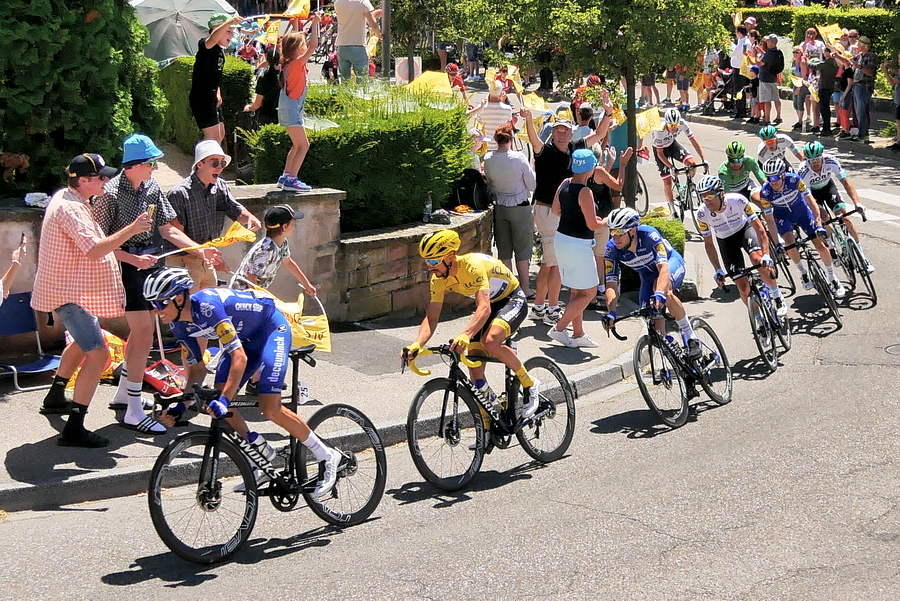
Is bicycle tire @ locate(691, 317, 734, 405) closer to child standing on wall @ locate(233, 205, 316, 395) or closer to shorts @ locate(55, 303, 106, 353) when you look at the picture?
child standing on wall @ locate(233, 205, 316, 395)

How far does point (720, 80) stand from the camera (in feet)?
101

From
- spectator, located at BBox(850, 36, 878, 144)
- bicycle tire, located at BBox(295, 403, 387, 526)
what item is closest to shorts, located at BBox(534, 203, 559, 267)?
bicycle tire, located at BBox(295, 403, 387, 526)

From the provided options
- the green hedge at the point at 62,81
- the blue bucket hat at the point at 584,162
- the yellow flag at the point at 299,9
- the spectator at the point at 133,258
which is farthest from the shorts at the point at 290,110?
the yellow flag at the point at 299,9

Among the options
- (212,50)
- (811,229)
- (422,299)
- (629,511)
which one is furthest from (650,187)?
(629,511)

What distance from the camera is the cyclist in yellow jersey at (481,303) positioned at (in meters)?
8.09

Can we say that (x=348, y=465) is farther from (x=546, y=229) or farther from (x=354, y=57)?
(x=354, y=57)

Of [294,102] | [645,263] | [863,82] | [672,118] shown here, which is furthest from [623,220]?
[863,82]

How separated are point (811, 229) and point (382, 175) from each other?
4828mm

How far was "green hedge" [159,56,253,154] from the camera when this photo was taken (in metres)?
16.9

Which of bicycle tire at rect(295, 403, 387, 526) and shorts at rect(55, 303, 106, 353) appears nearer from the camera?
bicycle tire at rect(295, 403, 387, 526)

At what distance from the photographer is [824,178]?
561 inches

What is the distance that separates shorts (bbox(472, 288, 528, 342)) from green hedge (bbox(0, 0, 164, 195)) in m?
4.05

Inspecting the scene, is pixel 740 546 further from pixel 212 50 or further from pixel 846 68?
pixel 846 68

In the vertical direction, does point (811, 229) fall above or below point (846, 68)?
below
